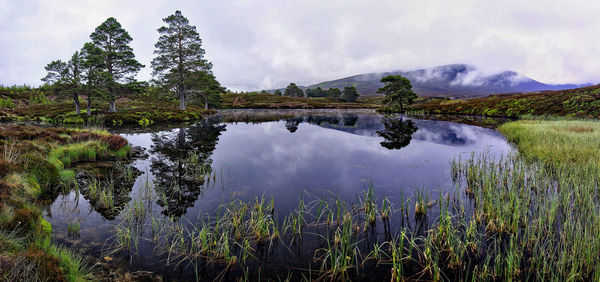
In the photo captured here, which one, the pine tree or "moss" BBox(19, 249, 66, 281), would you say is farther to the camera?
the pine tree

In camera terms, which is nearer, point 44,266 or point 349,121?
point 44,266

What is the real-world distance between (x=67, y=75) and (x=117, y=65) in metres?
5.82

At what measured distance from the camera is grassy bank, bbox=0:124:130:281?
11.6ft

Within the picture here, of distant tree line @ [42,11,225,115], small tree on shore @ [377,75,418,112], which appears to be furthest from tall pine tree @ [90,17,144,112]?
small tree on shore @ [377,75,418,112]

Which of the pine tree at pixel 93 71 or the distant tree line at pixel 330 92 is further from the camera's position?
the distant tree line at pixel 330 92

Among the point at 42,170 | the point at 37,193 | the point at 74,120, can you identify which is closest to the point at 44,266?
the point at 37,193

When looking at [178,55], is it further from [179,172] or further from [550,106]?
[550,106]

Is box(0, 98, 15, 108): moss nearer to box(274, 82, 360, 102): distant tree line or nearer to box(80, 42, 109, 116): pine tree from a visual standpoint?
box(80, 42, 109, 116): pine tree

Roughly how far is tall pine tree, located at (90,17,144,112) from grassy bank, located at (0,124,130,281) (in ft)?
75.6

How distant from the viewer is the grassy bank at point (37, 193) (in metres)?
3.55

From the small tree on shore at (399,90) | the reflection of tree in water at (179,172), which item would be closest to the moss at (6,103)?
the reflection of tree in water at (179,172)

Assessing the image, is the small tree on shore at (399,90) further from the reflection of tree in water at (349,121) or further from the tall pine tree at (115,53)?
the tall pine tree at (115,53)

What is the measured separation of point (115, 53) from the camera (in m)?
33.8

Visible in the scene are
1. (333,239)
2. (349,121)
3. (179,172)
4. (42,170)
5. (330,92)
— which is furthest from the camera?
(330,92)
